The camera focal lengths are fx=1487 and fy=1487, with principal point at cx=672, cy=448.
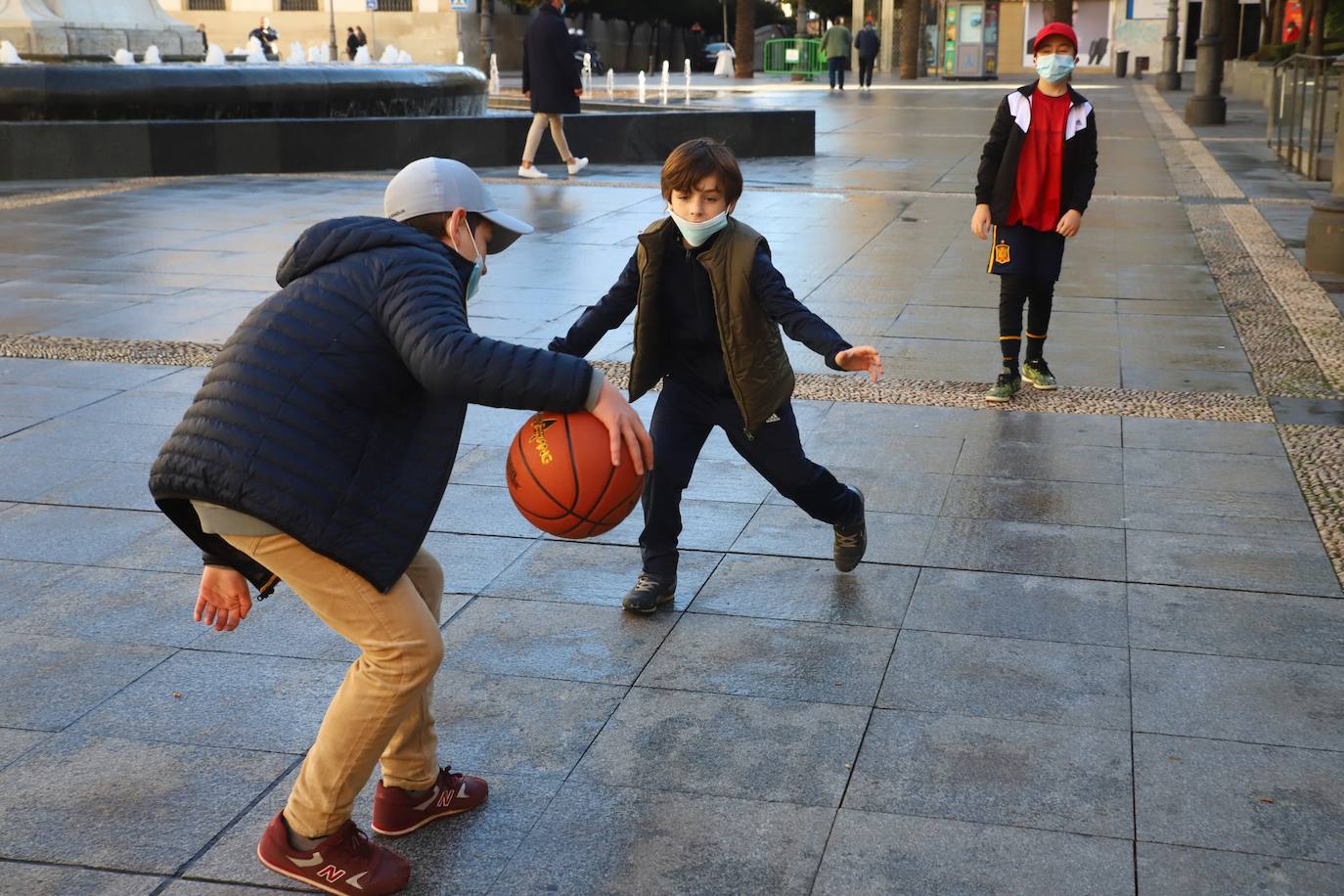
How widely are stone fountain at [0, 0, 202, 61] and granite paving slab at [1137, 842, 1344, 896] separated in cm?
2326

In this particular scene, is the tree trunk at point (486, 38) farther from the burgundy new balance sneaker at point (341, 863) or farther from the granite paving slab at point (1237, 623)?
the burgundy new balance sneaker at point (341, 863)

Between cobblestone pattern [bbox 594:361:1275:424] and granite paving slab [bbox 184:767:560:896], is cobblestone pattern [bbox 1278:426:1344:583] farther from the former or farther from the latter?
granite paving slab [bbox 184:767:560:896]

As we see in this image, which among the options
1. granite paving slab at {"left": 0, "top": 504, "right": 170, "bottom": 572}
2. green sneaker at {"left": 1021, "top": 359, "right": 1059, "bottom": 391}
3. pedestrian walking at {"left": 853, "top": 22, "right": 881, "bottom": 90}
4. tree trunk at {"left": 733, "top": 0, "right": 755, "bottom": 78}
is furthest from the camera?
tree trunk at {"left": 733, "top": 0, "right": 755, "bottom": 78}

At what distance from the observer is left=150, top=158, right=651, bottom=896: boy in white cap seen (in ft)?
9.37

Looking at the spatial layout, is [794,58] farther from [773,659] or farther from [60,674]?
[60,674]

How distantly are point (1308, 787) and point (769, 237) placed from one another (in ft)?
30.1

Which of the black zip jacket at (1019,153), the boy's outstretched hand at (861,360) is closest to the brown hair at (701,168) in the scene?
the boy's outstretched hand at (861,360)

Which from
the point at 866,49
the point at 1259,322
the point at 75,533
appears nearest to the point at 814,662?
the point at 75,533

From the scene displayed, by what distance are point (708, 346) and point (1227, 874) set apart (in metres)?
2.13

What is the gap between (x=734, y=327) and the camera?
4.38m

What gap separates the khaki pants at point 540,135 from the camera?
666 inches

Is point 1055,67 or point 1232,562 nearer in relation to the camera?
point 1232,562

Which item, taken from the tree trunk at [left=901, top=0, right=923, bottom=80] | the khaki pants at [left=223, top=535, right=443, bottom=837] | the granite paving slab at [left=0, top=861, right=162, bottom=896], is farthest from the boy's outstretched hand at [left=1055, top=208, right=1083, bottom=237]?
the tree trunk at [left=901, top=0, right=923, bottom=80]

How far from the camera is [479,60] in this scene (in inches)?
2302
